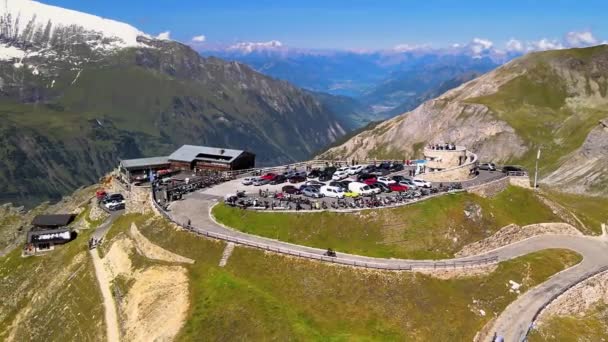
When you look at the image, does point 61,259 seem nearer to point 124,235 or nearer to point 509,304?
point 124,235

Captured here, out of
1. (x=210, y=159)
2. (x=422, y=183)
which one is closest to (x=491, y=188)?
(x=422, y=183)

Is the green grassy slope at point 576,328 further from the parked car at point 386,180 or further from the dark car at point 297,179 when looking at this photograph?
the dark car at point 297,179

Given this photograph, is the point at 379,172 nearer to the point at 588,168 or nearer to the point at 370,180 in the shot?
the point at 370,180

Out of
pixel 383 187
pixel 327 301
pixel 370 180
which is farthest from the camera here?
pixel 370 180

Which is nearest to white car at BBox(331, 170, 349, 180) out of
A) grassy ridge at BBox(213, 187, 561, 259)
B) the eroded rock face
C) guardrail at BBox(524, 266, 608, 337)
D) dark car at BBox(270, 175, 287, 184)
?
dark car at BBox(270, 175, 287, 184)

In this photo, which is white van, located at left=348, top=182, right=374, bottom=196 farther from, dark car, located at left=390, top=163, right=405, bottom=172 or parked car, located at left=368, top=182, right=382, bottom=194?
dark car, located at left=390, top=163, right=405, bottom=172

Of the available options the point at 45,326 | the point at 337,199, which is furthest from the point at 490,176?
the point at 45,326

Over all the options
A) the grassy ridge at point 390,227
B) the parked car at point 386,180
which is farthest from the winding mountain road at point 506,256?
the parked car at point 386,180
